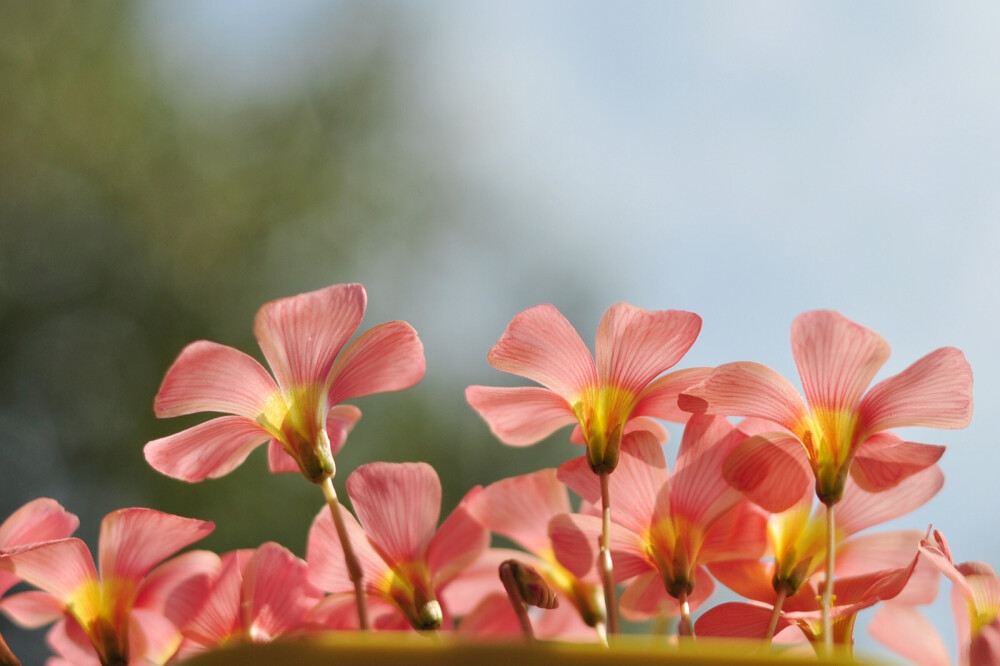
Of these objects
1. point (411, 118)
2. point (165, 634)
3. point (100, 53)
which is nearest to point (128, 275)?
point (100, 53)

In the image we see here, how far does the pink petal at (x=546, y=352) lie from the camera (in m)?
0.11

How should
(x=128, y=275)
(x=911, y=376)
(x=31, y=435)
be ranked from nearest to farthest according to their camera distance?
(x=911, y=376) < (x=31, y=435) < (x=128, y=275)

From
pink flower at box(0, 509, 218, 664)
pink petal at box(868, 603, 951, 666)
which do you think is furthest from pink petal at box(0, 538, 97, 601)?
pink petal at box(868, 603, 951, 666)

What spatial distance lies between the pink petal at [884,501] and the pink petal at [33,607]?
0.33ft

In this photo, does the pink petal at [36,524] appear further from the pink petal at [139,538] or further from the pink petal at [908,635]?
the pink petal at [908,635]

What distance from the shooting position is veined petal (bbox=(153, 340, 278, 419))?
106 mm

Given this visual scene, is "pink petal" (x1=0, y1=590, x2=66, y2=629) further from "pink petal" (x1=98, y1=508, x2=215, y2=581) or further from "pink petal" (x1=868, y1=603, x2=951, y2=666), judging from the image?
"pink petal" (x1=868, y1=603, x2=951, y2=666)

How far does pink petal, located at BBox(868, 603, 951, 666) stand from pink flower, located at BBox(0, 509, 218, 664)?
93mm

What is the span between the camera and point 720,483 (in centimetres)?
11

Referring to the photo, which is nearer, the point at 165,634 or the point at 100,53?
the point at 165,634

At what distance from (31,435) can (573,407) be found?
2.00 m

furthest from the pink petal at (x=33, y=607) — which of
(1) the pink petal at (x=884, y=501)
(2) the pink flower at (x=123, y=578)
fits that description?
(1) the pink petal at (x=884, y=501)

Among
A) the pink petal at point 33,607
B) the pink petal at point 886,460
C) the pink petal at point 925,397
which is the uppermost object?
the pink petal at point 925,397

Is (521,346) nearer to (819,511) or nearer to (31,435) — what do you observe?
(819,511)
